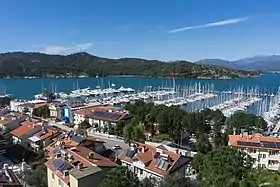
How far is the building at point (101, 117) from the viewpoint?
37.5 metres

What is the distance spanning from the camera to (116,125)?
119 feet

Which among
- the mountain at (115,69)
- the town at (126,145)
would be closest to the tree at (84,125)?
the town at (126,145)

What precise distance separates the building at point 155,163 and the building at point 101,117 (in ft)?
51.8

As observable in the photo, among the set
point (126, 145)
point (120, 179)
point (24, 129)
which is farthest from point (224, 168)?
point (24, 129)

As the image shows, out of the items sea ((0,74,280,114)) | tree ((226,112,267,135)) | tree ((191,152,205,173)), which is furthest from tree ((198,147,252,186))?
sea ((0,74,280,114))

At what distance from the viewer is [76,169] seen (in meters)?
16.6

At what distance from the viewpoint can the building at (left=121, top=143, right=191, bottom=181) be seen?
62.2 ft

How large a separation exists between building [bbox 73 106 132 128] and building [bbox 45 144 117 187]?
55.8 ft

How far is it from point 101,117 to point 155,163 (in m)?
20.5

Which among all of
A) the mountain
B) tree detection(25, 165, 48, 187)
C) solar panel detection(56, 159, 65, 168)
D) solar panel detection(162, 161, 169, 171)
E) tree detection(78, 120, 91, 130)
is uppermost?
the mountain

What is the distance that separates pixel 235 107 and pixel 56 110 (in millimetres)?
34083

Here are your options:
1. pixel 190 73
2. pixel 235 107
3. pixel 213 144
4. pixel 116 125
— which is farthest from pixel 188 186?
pixel 190 73

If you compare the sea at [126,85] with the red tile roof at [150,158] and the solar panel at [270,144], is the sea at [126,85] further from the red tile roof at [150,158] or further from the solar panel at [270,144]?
the red tile roof at [150,158]

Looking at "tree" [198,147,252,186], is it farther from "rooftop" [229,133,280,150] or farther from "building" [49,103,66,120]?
"building" [49,103,66,120]
